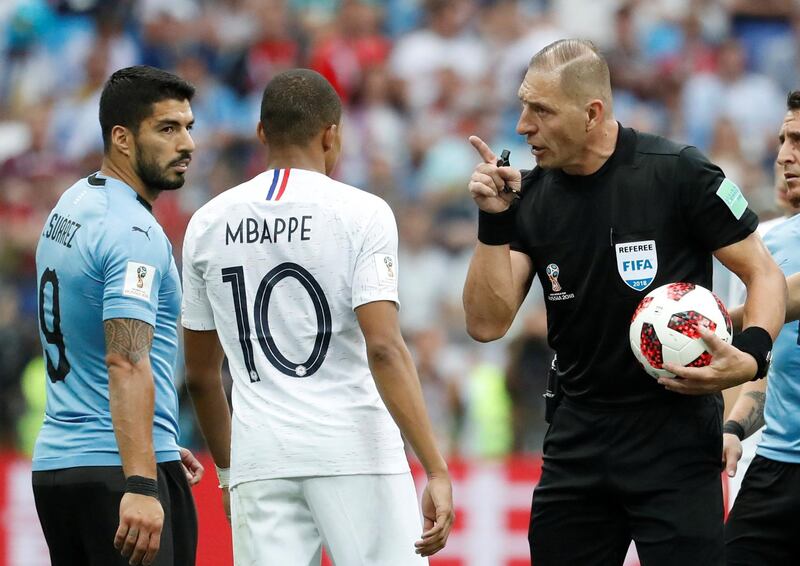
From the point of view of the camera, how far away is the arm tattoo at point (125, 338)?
507cm

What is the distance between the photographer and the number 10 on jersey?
502 centimetres

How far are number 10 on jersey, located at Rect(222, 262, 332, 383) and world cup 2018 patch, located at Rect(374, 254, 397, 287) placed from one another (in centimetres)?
23

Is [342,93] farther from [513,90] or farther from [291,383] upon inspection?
[291,383]

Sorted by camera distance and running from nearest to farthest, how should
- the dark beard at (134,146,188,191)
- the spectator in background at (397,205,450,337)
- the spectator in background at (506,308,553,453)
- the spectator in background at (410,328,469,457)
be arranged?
1. the dark beard at (134,146,188,191)
2. the spectator in background at (506,308,553,453)
3. the spectator in background at (410,328,469,457)
4. the spectator in background at (397,205,450,337)

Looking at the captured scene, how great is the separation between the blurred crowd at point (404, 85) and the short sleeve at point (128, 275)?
6772 millimetres

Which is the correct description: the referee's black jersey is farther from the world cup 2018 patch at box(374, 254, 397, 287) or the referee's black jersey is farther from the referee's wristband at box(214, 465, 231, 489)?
the referee's wristband at box(214, 465, 231, 489)

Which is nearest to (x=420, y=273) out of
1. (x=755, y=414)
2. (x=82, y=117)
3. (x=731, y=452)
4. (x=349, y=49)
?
(x=349, y=49)

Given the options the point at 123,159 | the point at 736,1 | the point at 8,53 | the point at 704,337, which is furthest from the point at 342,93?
the point at 704,337

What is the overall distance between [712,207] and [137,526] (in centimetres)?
239

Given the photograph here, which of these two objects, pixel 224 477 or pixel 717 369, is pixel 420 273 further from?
pixel 717 369

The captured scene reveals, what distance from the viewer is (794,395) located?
19.1 ft

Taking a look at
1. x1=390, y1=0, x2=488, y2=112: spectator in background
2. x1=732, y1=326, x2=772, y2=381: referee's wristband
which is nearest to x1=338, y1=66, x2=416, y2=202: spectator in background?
x1=390, y1=0, x2=488, y2=112: spectator in background

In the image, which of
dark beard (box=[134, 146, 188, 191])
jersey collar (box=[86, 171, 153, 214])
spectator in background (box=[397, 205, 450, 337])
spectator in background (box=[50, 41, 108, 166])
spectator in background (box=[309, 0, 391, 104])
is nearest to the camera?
jersey collar (box=[86, 171, 153, 214])

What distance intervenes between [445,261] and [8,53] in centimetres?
566
